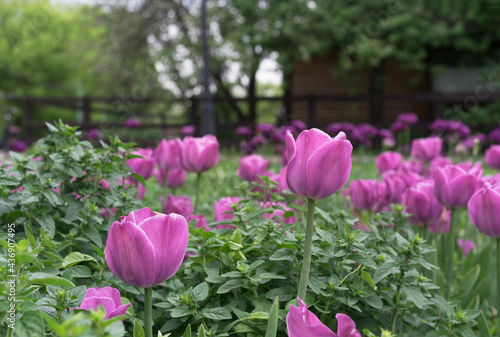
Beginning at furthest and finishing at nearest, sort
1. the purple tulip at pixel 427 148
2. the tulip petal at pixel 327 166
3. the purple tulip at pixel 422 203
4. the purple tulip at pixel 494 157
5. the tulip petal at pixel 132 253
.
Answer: the purple tulip at pixel 427 148, the purple tulip at pixel 494 157, the purple tulip at pixel 422 203, the tulip petal at pixel 327 166, the tulip petal at pixel 132 253

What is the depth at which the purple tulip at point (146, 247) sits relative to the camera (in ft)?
2.79

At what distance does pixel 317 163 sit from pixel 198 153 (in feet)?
3.54

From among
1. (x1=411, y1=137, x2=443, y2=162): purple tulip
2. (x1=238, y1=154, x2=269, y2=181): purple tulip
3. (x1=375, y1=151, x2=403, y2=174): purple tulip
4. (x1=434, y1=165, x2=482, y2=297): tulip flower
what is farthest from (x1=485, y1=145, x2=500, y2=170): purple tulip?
(x1=238, y1=154, x2=269, y2=181): purple tulip

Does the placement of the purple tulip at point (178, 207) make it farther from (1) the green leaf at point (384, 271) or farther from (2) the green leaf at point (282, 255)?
(1) the green leaf at point (384, 271)

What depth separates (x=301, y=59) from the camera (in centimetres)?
1566

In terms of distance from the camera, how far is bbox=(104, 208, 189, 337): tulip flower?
0.85m

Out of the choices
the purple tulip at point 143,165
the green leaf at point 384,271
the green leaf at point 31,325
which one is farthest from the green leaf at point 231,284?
the purple tulip at point 143,165

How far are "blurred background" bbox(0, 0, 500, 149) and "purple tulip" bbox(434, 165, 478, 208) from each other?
31.4 feet

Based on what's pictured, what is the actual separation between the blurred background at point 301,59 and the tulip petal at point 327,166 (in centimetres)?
1014

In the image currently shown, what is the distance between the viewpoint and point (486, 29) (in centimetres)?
1391

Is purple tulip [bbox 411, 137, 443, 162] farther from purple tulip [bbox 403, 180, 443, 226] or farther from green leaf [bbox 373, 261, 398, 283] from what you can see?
green leaf [bbox 373, 261, 398, 283]

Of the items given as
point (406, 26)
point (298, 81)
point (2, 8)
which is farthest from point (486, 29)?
point (2, 8)

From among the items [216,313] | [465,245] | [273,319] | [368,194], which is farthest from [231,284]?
[465,245]

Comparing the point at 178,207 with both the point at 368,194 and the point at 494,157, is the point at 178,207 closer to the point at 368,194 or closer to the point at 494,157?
the point at 368,194
